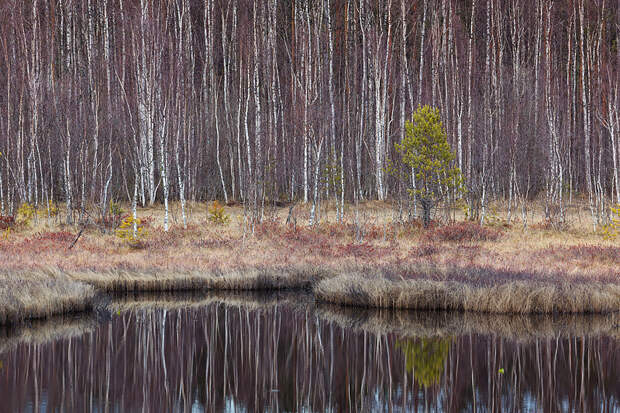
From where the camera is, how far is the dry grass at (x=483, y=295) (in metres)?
13.6

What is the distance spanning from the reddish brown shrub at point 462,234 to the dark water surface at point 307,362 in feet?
23.2

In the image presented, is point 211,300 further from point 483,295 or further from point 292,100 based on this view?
point 292,100

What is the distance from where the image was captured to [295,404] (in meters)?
8.54

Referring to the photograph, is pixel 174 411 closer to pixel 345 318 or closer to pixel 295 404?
pixel 295 404

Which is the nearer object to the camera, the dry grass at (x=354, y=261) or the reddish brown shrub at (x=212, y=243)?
the dry grass at (x=354, y=261)

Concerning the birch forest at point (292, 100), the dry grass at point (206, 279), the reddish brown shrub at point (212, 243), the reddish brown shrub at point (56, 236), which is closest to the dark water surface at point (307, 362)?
the dry grass at point (206, 279)

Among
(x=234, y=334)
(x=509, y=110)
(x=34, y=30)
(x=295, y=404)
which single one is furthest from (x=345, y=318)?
(x=34, y=30)

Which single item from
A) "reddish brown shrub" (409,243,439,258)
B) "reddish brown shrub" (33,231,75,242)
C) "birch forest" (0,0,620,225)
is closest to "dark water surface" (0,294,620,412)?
"reddish brown shrub" (409,243,439,258)

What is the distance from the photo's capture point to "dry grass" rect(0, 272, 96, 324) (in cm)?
1254

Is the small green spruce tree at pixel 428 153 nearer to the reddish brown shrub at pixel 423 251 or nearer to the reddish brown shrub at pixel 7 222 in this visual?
the reddish brown shrub at pixel 423 251

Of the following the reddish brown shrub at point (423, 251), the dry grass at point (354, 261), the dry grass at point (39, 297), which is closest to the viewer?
the dry grass at point (39, 297)

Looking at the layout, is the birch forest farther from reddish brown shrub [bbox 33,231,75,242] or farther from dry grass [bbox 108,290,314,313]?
dry grass [bbox 108,290,314,313]

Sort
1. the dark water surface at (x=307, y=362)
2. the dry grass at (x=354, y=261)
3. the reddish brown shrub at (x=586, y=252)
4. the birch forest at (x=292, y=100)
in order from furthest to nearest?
the birch forest at (x=292, y=100), the reddish brown shrub at (x=586, y=252), the dry grass at (x=354, y=261), the dark water surface at (x=307, y=362)

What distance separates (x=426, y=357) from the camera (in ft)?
35.5
